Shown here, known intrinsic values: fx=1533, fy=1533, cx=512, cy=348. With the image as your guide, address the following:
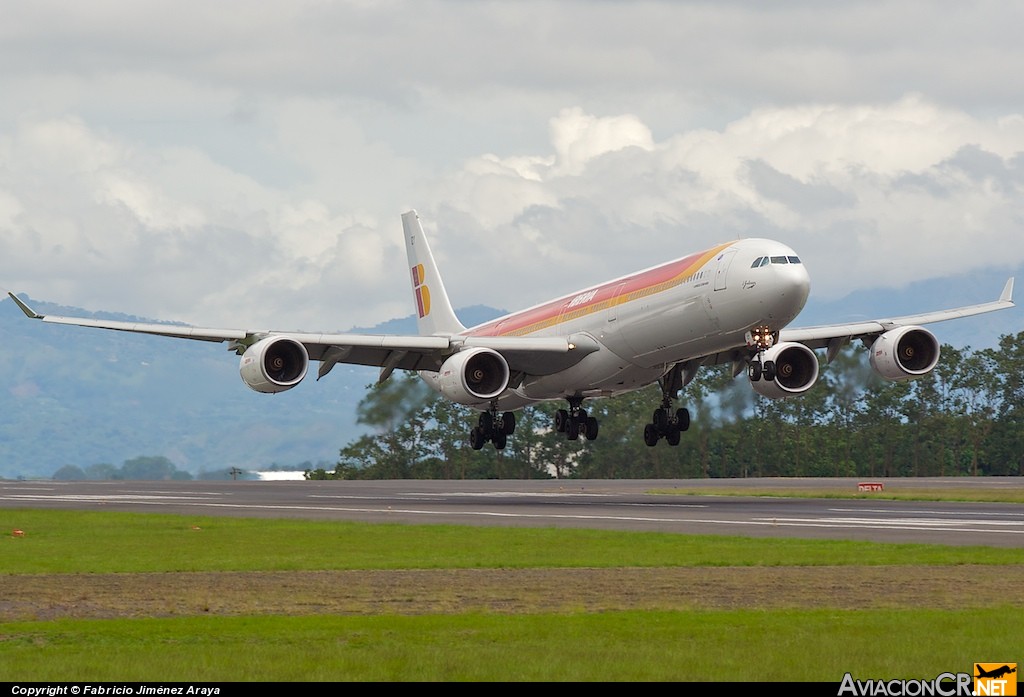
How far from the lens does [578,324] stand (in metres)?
56.4

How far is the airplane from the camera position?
4881cm

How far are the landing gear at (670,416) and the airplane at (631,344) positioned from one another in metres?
0.06

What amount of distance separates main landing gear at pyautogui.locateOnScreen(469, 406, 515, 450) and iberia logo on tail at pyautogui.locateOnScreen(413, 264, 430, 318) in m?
17.5

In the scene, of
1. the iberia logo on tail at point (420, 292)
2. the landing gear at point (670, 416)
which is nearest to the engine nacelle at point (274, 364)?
the landing gear at point (670, 416)

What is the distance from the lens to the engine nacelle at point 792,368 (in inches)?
2224

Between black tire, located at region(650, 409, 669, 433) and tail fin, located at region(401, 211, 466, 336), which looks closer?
black tire, located at region(650, 409, 669, 433)

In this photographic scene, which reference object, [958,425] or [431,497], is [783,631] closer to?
[431,497]

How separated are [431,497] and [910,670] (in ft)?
164

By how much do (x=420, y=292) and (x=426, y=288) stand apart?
79 cm

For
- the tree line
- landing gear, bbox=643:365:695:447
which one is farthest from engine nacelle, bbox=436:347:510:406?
the tree line

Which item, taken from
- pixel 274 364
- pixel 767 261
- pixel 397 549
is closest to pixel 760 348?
pixel 767 261

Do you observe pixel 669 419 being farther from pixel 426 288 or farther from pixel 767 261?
pixel 426 288

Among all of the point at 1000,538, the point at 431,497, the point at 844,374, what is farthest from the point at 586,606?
the point at 844,374

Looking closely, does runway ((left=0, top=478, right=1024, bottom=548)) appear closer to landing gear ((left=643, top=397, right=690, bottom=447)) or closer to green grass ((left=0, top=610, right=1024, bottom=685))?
landing gear ((left=643, top=397, right=690, bottom=447))
